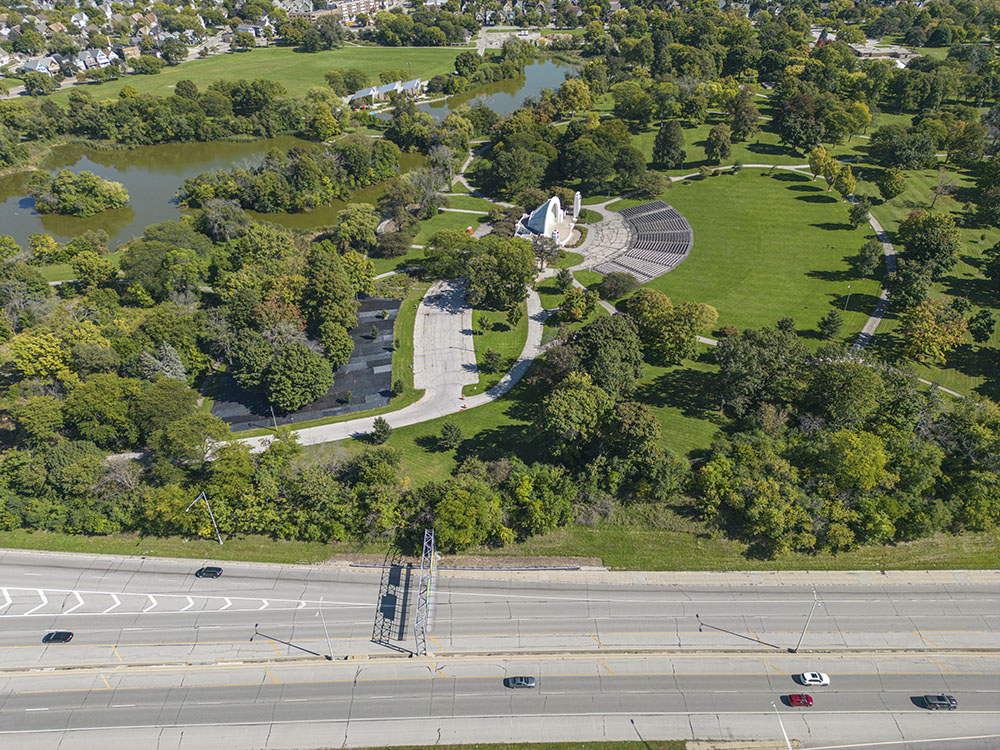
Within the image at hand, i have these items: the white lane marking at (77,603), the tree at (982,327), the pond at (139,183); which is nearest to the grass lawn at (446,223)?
the pond at (139,183)

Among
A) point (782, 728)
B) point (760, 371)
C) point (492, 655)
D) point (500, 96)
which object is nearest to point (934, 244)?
point (760, 371)

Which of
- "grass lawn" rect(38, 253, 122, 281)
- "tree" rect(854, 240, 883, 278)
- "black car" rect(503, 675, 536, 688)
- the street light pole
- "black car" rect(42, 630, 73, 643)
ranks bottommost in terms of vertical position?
"black car" rect(42, 630, 73, 643)

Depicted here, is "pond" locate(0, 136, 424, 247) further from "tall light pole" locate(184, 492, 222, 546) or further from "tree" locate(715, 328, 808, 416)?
"tree" locate(715, 328, 808, 416)

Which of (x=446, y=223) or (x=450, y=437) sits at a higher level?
(x=446, y=223)

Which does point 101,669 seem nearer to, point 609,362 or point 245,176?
point 609,362

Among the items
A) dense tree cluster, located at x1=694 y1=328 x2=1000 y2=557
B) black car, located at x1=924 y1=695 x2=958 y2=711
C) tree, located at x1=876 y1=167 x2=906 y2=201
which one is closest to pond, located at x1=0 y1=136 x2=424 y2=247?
dense tree cluster, located at x1=694 y1=328 x2=1000 y2=557

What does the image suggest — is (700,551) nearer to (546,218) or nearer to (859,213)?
(546,218)
